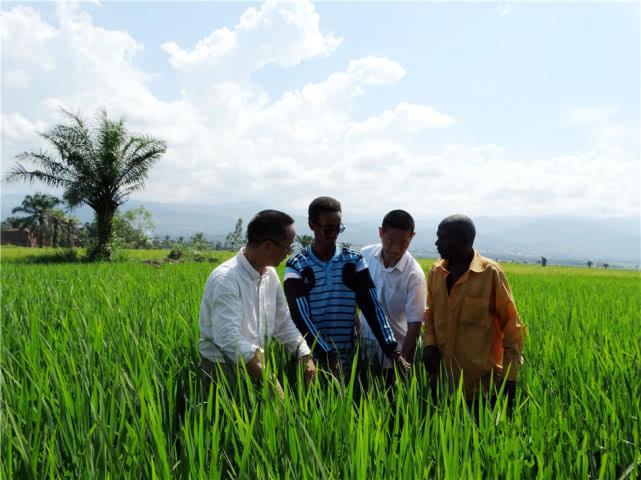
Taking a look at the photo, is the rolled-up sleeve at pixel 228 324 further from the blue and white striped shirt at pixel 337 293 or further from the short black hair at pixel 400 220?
the short black hair at pixel 400 220

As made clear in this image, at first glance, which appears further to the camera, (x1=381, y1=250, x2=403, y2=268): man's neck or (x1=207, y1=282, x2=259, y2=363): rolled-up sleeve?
(x1=381, y1=250, x2=403, y2=268): man's neck

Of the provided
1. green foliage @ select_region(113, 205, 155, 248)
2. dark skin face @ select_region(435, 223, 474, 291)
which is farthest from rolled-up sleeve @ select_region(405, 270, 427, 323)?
green foliage @ select_region(113, 205, 155, 248)

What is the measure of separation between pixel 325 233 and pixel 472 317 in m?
0.80

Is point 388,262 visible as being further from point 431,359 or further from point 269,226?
point 269,226

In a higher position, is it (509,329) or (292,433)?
(509,329)

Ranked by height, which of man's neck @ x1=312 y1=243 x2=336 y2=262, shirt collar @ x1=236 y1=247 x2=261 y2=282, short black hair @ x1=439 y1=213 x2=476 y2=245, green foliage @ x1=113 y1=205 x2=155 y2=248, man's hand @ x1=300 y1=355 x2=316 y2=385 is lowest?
man's hand @ x1=300 y1=355 x2=316 y2=385

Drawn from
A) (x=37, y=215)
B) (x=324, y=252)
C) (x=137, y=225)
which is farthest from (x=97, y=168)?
(x=37, y=215)

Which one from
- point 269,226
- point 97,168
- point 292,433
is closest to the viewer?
point 292,433

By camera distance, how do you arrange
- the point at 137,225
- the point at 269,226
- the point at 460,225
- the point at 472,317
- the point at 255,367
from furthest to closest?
the point at 137,225 → the point at 472,317 → the point at 460,225 → the point at 269,226 → the point at 255,367

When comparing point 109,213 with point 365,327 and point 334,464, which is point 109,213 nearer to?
point 365,327

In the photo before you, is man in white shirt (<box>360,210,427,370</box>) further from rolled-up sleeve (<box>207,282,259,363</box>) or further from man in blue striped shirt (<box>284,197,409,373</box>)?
rolled-up sleeve (<box>207,282,259,363</box>)

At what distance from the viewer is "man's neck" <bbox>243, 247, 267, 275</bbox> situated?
181 centimetres

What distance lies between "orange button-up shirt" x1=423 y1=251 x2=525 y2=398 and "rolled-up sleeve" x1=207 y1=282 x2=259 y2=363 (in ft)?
3.20

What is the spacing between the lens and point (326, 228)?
83.7 inches
